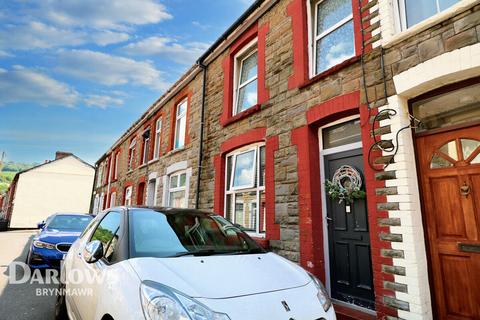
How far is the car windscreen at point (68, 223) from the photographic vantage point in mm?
7719

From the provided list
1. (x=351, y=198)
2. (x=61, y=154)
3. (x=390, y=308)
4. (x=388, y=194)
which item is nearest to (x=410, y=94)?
(x=388, y=194)

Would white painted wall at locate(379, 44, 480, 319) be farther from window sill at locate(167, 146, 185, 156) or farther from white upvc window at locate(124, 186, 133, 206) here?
white upvc window at locate(124, 186, 133, 206)

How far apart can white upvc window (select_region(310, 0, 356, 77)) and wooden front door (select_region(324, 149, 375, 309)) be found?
1.84 m

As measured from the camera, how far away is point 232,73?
773cm

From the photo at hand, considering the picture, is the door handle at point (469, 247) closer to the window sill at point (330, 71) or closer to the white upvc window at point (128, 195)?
the window sill at point (330, 71)

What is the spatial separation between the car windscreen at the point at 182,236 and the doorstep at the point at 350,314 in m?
1.82

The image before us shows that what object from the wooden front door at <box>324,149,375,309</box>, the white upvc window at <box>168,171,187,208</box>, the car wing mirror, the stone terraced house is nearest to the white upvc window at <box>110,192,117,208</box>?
the white upvc window at <box>168,171,187,208</box>

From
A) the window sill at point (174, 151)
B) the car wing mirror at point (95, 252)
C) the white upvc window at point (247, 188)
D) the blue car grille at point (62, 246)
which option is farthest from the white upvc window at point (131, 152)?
the car wing mirror at point (95, 252)

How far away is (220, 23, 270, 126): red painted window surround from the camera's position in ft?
20.7

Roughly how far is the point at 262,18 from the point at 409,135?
4675mm

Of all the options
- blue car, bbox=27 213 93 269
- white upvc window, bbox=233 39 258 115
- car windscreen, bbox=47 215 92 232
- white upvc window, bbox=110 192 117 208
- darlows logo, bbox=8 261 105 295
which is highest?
white upvc window, bbox=233 39 258 115

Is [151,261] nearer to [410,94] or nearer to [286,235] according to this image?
[286,235]

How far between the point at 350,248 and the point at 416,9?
11.9 feet

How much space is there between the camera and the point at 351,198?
13.8 feet
